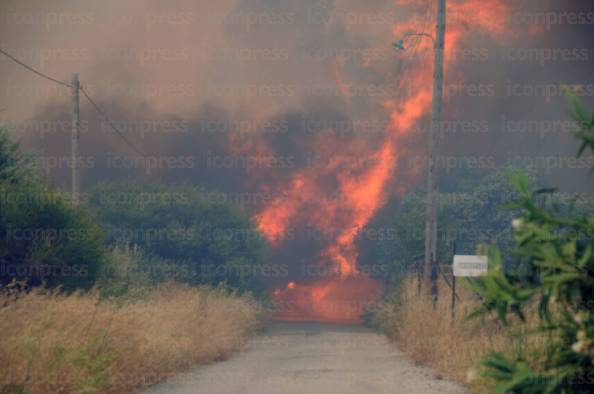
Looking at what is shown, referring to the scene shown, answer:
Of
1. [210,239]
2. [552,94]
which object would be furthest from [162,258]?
[552,94]

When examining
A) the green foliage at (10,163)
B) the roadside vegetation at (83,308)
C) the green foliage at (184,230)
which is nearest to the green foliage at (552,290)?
the roadside vegetation at (83,308)

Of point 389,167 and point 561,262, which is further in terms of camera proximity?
point 389,167

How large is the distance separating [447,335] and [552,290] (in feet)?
47.8

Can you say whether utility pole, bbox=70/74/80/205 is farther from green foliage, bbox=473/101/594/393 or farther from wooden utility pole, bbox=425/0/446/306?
green foliage, bbox=473/101/594/393

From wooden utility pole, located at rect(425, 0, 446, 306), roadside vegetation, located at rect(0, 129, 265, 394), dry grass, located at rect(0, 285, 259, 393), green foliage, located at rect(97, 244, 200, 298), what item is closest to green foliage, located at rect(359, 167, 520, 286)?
green foliage, located at rect(97, 244, 200, 298)

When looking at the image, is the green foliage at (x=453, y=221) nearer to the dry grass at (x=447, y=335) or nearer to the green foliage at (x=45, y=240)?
the dry grass at (x=447, y=335)

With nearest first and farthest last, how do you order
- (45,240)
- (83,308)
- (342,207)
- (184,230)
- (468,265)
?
(83,308) → (468,265) → (45,240) → (184,230) → (342,207)

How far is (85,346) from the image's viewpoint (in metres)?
13.7

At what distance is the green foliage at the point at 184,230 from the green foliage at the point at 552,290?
113ft

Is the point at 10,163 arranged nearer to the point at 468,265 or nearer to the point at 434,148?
the point at 434,148

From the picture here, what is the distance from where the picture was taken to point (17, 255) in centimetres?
2061

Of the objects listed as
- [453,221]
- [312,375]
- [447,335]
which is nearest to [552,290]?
[312,375]

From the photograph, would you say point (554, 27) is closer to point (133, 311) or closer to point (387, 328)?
point (387, 328)

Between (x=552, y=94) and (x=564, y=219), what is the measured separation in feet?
245
